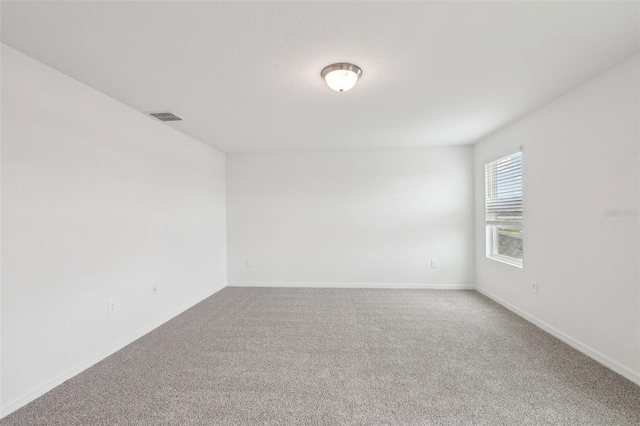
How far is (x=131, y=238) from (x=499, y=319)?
13.1 ft

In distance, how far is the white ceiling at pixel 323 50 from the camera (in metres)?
1.45

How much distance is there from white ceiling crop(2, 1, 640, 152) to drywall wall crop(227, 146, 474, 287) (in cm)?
160

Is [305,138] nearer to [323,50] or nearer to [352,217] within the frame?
[352,217]

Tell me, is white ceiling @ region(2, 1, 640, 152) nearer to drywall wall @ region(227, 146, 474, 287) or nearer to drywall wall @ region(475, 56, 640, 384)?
drywall wall @ region(475, 56, 640, 384)

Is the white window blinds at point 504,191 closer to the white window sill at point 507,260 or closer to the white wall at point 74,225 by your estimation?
the white window sill at point 507,260

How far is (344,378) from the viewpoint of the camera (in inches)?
78.7

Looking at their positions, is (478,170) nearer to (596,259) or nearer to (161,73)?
(596,259)

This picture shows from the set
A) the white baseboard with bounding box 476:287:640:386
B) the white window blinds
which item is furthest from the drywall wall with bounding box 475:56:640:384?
Result: the white window blinds

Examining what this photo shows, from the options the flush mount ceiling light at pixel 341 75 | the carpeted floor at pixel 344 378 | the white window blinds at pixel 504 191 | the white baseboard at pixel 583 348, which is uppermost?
the flush mount ceiling light at pixel 341 75

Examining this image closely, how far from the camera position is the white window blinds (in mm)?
3248

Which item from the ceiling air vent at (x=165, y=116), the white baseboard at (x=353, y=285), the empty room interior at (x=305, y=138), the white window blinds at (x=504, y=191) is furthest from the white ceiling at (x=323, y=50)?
the white baseboard at (x=353, y=285)

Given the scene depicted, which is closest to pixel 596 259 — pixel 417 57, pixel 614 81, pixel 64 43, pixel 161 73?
pixel 614 81

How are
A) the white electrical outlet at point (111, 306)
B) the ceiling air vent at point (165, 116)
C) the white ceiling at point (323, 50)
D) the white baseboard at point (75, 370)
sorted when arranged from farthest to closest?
1. the ceiling air vent at point (165, 116)
2. the white electrical outlet at point (111, 306)
3. the white baseboard at point (75, 370)
4. the white ceiling at point (323, 50)

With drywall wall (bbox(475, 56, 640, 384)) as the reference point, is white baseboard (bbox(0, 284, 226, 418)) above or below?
below
